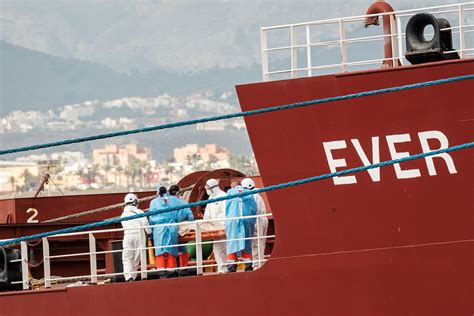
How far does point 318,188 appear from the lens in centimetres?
1680

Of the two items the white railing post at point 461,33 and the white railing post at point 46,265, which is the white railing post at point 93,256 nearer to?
the white railing post at point 46,265

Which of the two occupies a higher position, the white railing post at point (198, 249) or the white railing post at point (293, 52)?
the white railing post at point (293, 52)

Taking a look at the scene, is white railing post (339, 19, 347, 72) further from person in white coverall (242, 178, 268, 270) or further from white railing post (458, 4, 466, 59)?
person in white coverall (242, 178, 268, 270)

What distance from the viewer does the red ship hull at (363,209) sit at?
16.3 m

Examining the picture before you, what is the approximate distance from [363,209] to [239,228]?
182cm

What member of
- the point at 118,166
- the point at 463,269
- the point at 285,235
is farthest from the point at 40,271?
the point at 118,166

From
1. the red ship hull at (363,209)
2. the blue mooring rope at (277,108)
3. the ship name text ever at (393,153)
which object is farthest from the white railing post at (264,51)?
the ship name text ever at (393,153)

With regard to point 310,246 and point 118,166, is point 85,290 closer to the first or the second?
point 310,246

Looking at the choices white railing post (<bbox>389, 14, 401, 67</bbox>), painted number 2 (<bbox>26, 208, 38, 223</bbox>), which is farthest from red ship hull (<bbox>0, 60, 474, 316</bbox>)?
painted number 2 (<bbox>26, 208, 38, 223</bbox>)

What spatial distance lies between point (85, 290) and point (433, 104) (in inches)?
211

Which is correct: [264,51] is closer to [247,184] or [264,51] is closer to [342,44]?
[342,44]

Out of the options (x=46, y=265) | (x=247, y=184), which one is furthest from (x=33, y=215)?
(x=247, y=184)

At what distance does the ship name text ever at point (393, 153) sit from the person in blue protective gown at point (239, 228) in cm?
146

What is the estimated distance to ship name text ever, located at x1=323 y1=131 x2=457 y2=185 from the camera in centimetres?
1630
